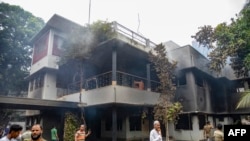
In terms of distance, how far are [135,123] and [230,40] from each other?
9.06 meters

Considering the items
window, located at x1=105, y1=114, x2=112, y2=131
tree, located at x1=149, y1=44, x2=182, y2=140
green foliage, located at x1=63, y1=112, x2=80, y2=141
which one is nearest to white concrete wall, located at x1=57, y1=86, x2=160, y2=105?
tree, located at x1=149, y1=44, x2=182, y2=140

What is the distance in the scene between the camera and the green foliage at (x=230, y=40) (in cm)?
1399

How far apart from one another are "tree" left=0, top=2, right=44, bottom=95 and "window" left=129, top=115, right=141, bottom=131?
53.8ft

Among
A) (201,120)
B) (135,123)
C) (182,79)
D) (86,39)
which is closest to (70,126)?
(135,123)

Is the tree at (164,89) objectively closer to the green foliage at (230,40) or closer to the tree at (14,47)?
the green foliage at (230,40)

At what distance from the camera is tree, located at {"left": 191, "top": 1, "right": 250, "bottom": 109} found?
551 inches

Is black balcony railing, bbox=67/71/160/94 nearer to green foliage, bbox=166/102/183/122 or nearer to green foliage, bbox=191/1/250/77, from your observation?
green foliage, bbox=166/102/183/122

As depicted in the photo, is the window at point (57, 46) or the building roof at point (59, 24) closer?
the building roof at point (59, 24)

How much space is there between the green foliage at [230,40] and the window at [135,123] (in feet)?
22.0

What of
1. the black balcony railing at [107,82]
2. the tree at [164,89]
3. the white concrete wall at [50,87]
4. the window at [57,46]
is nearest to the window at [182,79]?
the black balcony railing at [107,82]

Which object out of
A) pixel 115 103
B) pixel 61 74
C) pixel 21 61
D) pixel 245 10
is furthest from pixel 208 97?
pixel 21 61

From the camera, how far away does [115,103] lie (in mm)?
12609

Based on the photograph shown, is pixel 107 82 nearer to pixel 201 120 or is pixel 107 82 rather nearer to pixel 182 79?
pixel 182 79

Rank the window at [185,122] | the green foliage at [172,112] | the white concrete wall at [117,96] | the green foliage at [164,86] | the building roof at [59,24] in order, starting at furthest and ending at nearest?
1. the window at [185,122]
2. the building roof at [59,24]
3. the green foliage at [164,86]
4. the green foliage at [172,112]
5. the white concrete wall at [117,96]
